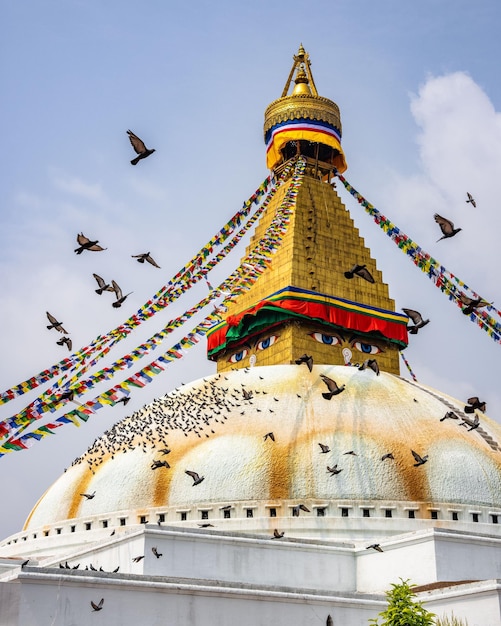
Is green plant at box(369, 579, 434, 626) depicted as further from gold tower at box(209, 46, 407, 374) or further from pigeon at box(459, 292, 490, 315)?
gold tower at box(209, 46, 407, 374)

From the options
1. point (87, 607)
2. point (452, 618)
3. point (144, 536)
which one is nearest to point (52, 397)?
point (144, 536)

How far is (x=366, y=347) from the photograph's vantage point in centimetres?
2327

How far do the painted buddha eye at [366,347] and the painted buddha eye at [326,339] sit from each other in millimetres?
538

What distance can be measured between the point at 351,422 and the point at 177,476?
3.36 m

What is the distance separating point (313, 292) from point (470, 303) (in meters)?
5.46

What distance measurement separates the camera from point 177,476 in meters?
17.3

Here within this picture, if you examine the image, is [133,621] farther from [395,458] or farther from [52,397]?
[395,458]

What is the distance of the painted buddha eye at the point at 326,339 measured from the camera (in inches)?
888

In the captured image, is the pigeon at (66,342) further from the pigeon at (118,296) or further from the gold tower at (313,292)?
the gold tower at (313,292)

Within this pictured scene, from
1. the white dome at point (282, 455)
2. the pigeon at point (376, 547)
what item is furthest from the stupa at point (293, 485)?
the pigeon at point (376, 547)

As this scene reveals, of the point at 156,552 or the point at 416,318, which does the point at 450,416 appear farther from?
the point at 156,552

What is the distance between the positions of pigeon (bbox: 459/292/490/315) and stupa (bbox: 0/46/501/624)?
1.92 meters

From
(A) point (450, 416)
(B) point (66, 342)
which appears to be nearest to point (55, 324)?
(B) point (66, 342)

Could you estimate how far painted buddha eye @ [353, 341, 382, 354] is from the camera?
75.8ft
